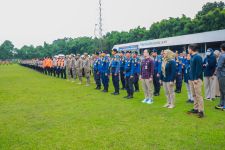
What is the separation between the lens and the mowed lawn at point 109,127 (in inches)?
229

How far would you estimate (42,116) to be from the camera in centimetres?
860

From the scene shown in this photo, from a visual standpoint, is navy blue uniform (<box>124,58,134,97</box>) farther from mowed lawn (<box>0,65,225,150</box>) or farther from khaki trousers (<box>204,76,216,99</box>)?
khaki trousers (<box>204,76,216,99</box>)

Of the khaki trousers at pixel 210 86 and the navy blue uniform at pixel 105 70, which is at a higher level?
the navy blue uniform at pixel 105 70

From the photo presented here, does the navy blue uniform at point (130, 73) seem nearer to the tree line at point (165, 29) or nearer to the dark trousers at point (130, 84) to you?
the dark trousers at point (130, 84)

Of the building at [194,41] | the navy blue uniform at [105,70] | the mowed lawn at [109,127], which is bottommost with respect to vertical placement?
the mowed lawn at [109,127]

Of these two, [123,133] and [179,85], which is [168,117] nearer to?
[123,133]

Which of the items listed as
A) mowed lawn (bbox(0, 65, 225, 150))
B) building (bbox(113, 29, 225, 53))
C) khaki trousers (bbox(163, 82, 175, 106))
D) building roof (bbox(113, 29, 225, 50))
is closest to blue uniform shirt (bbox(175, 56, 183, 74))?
mowed lawn (bbox(0, 65, 225, 150))

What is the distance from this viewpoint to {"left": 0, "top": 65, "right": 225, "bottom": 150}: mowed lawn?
5.82 m

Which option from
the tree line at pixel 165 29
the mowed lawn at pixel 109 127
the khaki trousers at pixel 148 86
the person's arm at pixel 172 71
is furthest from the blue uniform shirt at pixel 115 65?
the tree line at pixel 165 29

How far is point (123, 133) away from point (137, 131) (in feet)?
1.28

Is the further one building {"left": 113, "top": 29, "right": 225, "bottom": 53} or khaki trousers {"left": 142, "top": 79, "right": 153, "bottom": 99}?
building {"left": 113, "top": 29, "right": 225, "bottom": 53}

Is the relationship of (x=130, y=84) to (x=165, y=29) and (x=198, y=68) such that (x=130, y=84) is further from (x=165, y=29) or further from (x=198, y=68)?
A: (x=165, y=29)

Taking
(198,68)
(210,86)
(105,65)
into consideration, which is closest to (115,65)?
(105,65)

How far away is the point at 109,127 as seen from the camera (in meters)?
7.09
